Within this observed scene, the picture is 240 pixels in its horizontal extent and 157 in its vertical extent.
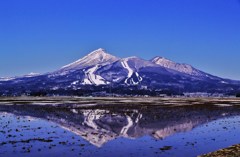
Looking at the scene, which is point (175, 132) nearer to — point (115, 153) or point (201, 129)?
point (201, 129)

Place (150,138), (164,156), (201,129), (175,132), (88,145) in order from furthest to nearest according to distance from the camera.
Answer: (201,129) < (175,132) < (150,138) < (88,145) < (164,156)

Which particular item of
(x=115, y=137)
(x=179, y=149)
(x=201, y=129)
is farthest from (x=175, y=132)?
(x=179, y=149)

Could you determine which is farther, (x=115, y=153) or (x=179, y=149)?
(x=179, y=149)

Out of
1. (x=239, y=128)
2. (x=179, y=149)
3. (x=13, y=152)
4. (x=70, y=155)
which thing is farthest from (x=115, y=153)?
(x=239, y=128)

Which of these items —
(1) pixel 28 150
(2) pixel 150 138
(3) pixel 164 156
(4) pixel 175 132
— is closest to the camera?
(3) pixel 164 156

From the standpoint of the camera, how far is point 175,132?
32.3 m

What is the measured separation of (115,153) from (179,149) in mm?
4232

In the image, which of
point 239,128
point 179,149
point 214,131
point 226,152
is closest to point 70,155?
point 179,149

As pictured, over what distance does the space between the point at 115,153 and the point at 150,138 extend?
7.18 metres

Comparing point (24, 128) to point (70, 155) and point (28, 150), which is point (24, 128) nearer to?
point (28, 150)

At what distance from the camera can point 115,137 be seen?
28.9m

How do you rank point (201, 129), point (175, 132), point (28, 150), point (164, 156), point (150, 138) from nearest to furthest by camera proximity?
point (164, 156), point (28, 150), point (150, 138), point (175, 132), point (201, 129)

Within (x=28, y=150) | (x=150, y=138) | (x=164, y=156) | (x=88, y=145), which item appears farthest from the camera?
(x=150, y=138)

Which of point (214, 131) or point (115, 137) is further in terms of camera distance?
point (214, 131)
